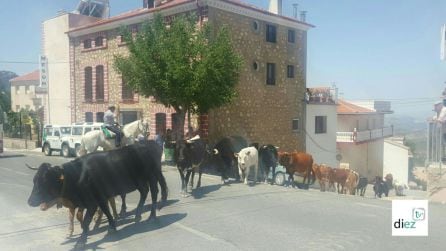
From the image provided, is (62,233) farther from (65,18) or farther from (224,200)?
(65,18)

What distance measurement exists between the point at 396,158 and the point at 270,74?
16.2m

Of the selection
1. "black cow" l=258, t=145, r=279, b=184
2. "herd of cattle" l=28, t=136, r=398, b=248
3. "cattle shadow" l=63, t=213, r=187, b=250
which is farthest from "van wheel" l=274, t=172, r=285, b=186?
"cattle shadow" l=63, t=213, r=187, b=250

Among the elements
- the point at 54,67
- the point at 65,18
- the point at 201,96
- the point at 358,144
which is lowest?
the point at 358,144

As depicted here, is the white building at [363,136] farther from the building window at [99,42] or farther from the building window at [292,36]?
the building window at [99,42]

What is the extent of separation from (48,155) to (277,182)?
1377 cm

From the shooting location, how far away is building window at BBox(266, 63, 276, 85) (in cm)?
2339

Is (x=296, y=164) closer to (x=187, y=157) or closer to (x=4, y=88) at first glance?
(x=187, y=157)

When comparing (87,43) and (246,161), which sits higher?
(87,43)

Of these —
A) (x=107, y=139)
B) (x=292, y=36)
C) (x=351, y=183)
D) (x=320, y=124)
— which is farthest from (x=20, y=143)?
(x=351, y=183)

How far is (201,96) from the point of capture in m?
16.3

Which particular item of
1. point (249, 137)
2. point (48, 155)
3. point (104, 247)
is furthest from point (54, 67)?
point (104, 247)

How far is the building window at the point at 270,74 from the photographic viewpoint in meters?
23.4

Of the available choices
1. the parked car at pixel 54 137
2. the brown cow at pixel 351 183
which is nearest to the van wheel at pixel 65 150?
the parked car at pixel 54 137

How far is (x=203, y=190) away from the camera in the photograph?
11148 mm
